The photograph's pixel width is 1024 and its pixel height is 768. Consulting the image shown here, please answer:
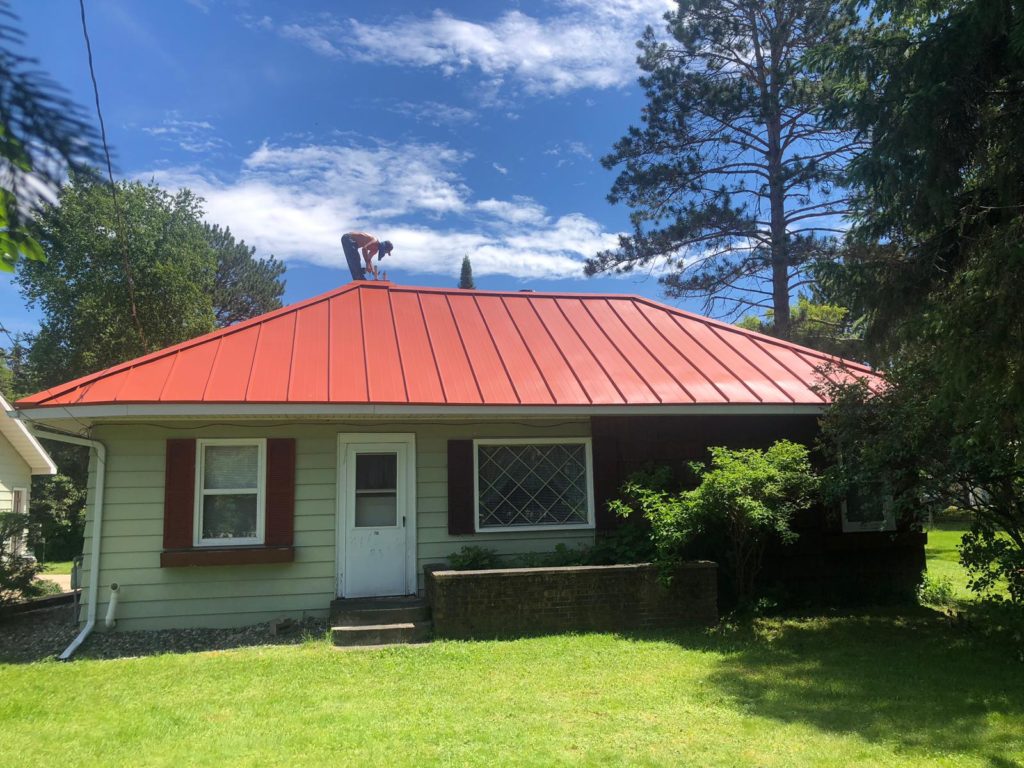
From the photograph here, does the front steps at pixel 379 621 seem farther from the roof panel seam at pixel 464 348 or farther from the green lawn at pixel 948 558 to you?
the green lawn at pixel 948 558

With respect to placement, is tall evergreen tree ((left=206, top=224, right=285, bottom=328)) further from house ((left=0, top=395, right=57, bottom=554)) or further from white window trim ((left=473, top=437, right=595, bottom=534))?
white window trim ((left=473, top=437, right=595, bottom=534))

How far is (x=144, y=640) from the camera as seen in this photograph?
8156mm

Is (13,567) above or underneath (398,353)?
underneath

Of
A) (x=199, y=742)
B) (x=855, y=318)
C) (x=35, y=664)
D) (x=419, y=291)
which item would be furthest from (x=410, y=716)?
(x=419, y=291)

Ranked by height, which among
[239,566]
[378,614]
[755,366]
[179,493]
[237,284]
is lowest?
[378,614]

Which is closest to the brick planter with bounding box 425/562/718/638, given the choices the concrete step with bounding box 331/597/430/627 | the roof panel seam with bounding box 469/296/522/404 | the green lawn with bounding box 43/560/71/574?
the concrete step with bounding box 331/597/430/627

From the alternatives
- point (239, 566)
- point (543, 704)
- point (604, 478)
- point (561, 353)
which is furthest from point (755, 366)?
point (239, 566)

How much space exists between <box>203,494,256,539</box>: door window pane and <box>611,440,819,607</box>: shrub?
452cm

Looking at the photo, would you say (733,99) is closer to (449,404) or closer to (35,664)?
(449,404)

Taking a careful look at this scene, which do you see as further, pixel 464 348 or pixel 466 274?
pixel 466 274

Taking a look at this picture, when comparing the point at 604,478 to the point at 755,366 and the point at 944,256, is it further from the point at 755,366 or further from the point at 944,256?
the point at 944,256

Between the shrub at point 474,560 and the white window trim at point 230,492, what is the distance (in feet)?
7.80

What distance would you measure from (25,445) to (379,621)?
44.5 feet

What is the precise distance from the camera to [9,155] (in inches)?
50.3
